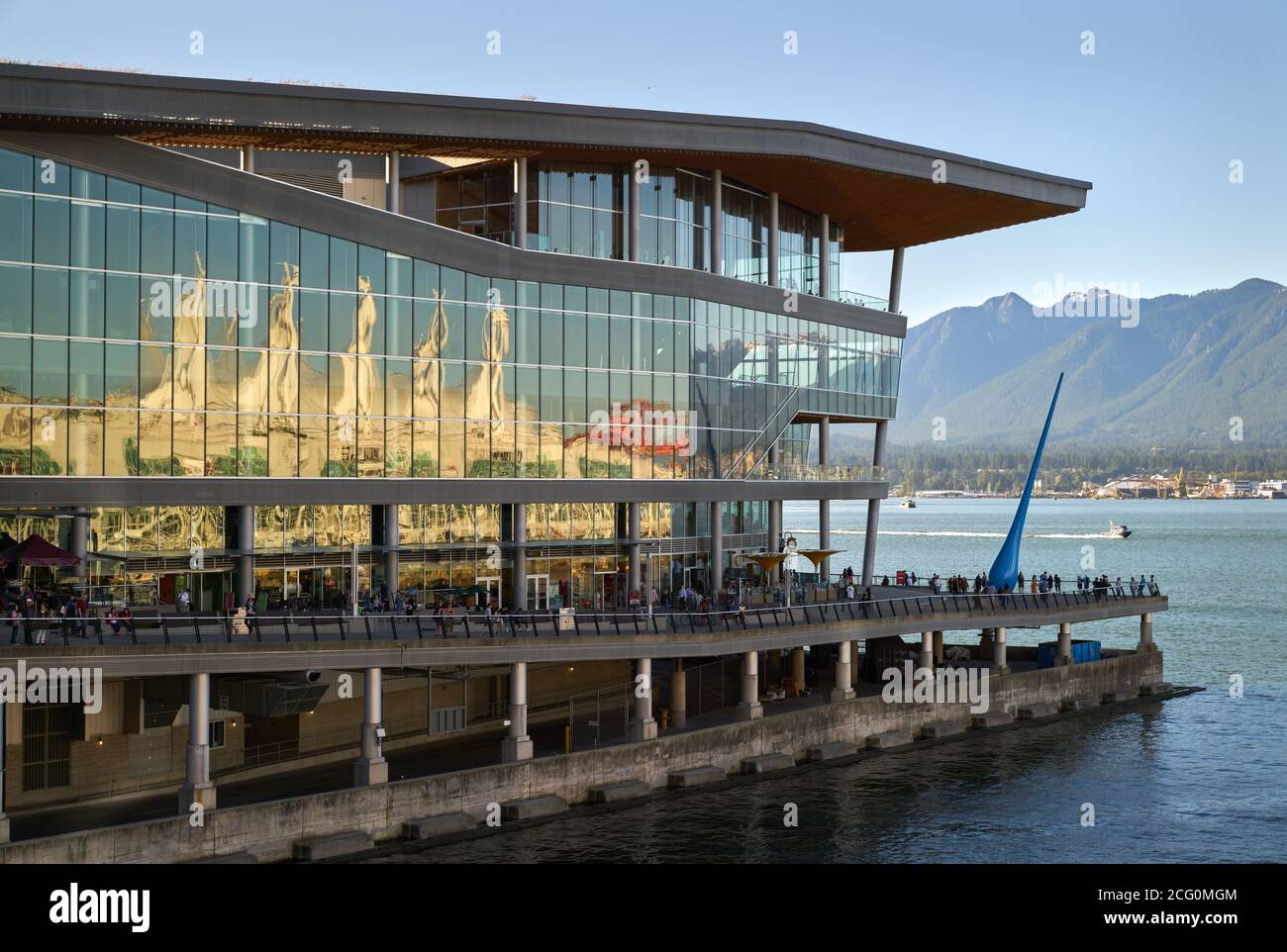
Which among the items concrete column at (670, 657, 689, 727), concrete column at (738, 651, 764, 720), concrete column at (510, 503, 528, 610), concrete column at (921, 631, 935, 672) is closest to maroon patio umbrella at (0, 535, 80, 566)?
concrete column at (510, 503, 528, 610)

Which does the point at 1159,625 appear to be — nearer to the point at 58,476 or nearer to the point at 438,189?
the point at 438,189

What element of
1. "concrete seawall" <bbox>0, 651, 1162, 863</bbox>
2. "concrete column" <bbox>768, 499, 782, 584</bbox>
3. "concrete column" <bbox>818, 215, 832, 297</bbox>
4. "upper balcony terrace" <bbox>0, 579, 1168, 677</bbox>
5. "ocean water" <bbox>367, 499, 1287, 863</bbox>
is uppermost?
"concrete column" <bbox>818, 215, 832, 297</bbox>

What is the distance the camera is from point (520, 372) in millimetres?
53438

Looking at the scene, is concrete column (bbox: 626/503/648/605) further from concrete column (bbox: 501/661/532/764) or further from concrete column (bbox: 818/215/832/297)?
concrete column (bbox: 818/215/832/297)

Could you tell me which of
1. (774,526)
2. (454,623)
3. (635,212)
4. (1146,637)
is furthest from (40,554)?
(1146,637)

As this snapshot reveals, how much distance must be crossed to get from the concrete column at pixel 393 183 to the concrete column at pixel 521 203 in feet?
15.0

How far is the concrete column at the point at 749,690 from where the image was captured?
5209cm

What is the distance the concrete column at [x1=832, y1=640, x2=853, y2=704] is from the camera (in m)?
56.2

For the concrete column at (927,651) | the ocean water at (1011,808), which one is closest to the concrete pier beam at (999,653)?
the ocean water at (1011,808)

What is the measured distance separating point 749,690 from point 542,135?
21.2m

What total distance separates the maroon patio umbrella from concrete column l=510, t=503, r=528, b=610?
1734cm

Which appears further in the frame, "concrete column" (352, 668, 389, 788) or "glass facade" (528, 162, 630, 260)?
"glass facade" (528, 162, 630, 260)

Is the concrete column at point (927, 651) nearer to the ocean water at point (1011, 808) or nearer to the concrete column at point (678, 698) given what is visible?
the ocean water at point (1011, 808)

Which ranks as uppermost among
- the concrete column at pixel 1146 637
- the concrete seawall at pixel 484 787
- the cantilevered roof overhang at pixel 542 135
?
the cantilevered roof overhang at pixel 542 135
